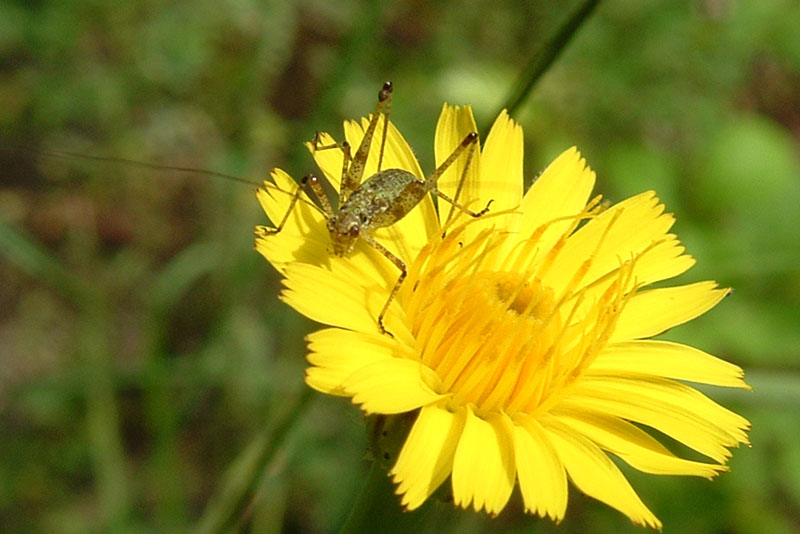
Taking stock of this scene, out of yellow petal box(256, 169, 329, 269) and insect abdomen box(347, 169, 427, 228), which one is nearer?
yellow petal box(256, 169, 329, 269)

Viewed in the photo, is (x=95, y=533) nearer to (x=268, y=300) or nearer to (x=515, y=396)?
(x=268, y=300)

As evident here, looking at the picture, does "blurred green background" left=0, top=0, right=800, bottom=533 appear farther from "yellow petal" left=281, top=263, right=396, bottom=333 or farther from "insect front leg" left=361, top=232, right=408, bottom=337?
"yellow petal" left=281, top=263, right=396, bottom=333

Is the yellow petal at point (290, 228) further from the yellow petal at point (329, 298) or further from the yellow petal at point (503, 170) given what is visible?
the yellow petal at point (503, 170)

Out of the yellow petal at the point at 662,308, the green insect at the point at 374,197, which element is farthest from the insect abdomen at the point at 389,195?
the yellow petal at the point at 662,308

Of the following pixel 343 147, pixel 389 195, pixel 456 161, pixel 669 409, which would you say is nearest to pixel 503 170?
Result: pixel 456 161

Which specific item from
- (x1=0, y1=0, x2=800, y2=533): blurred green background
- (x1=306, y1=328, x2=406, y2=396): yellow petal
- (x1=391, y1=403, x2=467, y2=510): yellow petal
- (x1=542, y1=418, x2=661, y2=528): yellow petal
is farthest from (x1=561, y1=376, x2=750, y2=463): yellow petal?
(x1=0, y1=0, x2=800, y2=533): blurred green background

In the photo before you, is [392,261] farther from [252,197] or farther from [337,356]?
[252,197]
